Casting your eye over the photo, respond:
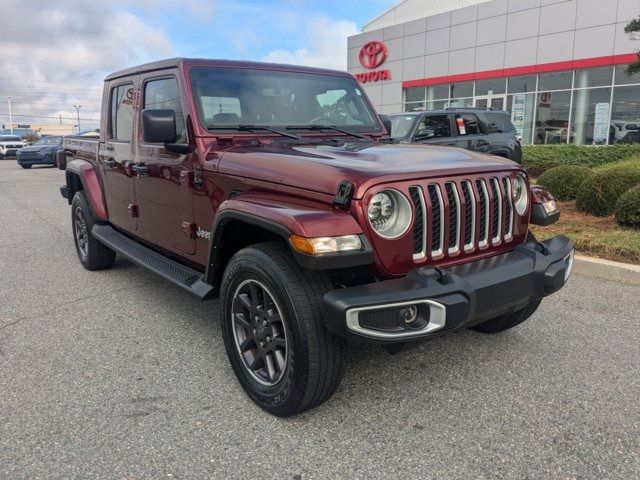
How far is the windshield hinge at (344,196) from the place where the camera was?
249 cm

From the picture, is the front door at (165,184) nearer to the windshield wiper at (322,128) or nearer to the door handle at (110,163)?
the door handle at (110,163)

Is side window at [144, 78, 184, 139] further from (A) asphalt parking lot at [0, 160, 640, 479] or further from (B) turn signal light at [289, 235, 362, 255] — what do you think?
(B) turn signal light at [289, 235, 362, 255]

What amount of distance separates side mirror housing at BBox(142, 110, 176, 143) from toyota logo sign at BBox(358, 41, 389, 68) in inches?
1009

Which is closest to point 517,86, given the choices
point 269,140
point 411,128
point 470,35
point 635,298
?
point 470,35

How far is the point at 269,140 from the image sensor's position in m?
3.66


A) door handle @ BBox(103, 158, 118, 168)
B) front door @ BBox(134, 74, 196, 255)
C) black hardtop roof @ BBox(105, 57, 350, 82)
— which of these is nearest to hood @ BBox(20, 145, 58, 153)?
door handle @ BBox(103, 158, 118, 168)

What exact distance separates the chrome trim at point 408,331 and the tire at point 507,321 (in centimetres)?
135

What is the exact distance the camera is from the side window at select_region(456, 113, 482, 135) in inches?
408

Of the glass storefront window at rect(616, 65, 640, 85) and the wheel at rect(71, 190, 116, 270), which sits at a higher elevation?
the glass storefront window at rect(616, 65, 640, 85)

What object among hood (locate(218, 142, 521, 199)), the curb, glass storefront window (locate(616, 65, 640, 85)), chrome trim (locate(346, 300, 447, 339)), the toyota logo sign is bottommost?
the curb

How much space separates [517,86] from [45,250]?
2023 cm

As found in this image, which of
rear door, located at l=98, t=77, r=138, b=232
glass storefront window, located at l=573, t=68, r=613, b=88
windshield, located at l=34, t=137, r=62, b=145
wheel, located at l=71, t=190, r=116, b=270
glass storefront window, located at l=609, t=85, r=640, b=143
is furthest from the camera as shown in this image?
windshield, located at l=34, t=137, r=62, b=145

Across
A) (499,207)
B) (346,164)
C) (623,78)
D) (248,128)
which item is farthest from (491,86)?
(346,164)

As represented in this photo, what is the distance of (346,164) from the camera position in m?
2.74
